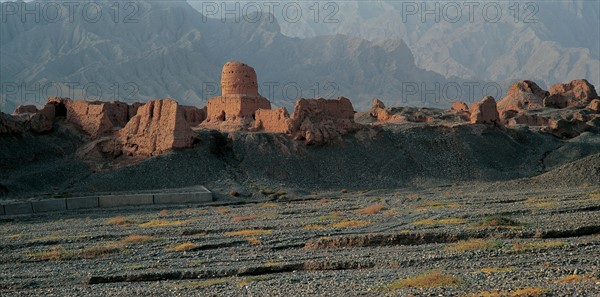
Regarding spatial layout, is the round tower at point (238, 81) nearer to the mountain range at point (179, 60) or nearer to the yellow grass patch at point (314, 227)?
the yellow grass patch at point (314, 227)

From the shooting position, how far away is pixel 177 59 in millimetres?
149625

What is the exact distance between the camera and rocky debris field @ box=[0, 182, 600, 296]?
13.7 m

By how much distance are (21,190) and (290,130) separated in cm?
1709

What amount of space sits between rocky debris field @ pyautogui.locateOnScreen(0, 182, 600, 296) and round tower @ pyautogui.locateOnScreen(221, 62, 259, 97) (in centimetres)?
1840

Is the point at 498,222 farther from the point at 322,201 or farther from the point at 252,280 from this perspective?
the point at 322,201

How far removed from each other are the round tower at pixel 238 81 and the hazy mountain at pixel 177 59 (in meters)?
75.8

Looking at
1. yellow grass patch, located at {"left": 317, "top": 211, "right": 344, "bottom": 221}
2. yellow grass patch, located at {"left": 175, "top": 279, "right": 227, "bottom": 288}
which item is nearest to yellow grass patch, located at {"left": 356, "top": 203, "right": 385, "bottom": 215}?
yellow grass patch, located at {"left": 317, "top": 211, "right": 344, "bottom": 221}

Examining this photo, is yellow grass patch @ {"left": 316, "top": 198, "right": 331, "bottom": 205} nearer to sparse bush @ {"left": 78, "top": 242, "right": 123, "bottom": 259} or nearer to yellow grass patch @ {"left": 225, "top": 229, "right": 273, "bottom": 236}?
yellow grass patch @ {"left": 225, "top": 229, "right": 273, "bottom": 236}

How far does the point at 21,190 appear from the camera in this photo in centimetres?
3659

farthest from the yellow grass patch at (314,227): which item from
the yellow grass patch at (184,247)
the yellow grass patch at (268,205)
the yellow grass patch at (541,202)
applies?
the yellow grass patch at (268,205)

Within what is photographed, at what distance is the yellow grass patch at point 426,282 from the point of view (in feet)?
43.0

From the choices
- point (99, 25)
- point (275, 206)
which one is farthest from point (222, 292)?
point (99, 25)

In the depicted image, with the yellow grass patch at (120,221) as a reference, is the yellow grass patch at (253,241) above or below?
above

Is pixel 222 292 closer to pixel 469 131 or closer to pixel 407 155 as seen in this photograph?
pixel 407 155
